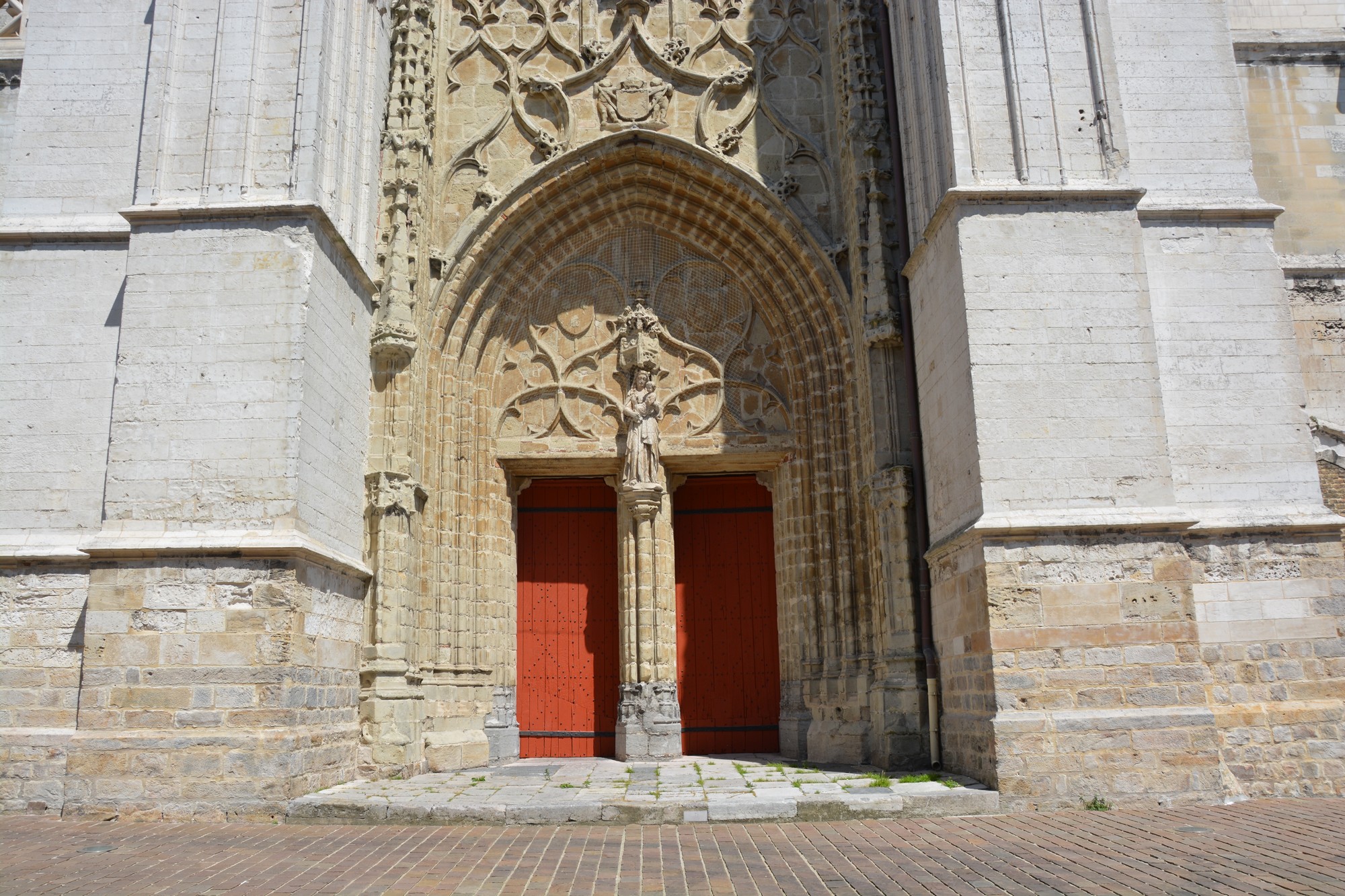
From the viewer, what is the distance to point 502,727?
30.6ft

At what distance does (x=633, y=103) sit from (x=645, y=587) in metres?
4.50

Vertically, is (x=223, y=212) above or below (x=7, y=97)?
below

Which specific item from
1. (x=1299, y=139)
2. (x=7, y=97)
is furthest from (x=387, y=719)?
(x=1299, y=139)

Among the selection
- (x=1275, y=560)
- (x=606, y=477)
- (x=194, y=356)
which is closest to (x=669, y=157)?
(x=606, y=477)

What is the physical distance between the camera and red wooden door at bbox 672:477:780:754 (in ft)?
32.4

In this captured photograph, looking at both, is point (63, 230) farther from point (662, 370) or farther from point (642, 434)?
point (662, 370)

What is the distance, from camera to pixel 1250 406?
765cm

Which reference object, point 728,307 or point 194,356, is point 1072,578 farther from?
point 194,356

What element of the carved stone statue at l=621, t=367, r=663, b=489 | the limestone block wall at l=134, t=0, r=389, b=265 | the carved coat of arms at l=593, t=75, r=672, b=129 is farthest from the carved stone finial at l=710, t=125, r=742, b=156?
the limestone block wall at l=134, t=0, r=389, b=265

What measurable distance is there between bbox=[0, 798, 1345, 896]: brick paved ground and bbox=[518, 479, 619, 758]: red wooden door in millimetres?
3718

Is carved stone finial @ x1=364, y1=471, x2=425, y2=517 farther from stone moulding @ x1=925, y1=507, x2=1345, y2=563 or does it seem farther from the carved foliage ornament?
stone moulding @ x1=925, y1=507, x2=1345, y2=563

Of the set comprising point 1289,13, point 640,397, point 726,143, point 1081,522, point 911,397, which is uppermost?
point 1289,13

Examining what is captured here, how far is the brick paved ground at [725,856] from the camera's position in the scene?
453cm

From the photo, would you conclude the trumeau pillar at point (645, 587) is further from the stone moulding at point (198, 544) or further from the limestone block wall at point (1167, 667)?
the limestone block wall at point (1167, 667)
